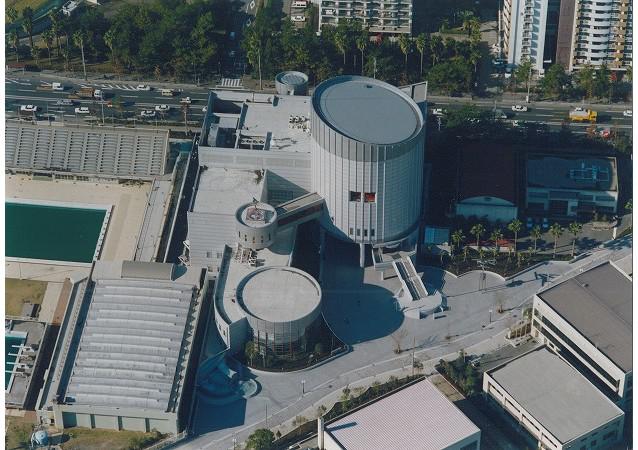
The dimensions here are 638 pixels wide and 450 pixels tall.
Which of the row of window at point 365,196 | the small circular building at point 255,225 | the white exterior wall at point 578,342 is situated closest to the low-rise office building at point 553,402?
the white exterior wall at point 578,342

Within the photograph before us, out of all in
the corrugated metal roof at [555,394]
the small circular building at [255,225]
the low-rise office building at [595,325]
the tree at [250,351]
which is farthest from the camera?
the small circular building at [255,225]

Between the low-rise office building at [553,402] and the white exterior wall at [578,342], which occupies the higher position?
the white exterior wall at [578,342]

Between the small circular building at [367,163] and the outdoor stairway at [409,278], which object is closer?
the small circular building at [367,163]

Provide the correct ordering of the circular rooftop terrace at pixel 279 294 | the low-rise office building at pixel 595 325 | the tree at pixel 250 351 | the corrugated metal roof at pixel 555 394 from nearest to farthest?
the corrugated metal roof at pixel 555 394 < the low-rise office building at pixel 595 325 < the circular rooftop terrace at pixel 279 294 < the tree at pixel 250 351

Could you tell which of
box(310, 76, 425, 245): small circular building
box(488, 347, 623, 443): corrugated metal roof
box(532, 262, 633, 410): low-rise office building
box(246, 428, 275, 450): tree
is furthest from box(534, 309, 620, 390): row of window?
box(246, 428, 275, 450): tree

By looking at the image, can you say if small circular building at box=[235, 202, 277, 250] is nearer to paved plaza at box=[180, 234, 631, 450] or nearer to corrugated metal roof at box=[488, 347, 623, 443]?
paved plaza at box=[180, 234, 631, 450]

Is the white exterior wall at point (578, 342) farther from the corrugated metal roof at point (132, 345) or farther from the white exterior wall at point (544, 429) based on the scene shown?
the corrugated metal roof at point (132, 345)

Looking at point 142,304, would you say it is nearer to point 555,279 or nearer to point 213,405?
point 213,405

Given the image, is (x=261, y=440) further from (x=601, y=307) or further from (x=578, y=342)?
(x=601, y=307)
